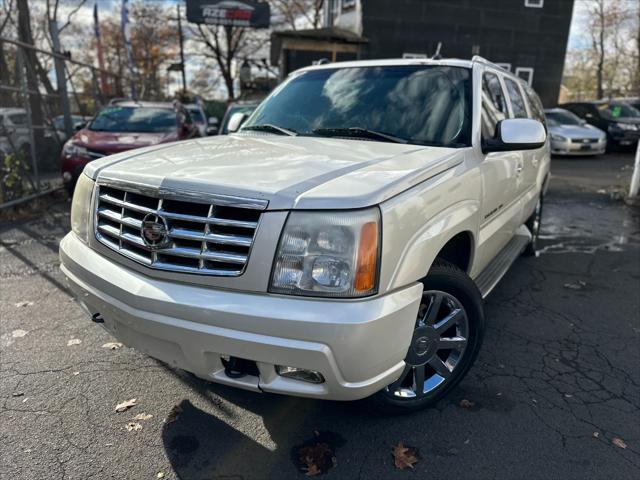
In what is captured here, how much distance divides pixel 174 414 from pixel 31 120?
282 inches

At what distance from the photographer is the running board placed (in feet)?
11.2

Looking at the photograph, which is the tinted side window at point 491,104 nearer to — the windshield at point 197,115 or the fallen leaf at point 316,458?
the fallen leaf at point 316,458

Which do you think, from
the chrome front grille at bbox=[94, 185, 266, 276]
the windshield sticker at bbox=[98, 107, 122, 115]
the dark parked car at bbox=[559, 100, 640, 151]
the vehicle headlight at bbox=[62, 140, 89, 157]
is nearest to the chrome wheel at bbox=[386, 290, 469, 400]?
the chrome front grille at bbox=[94, 185, 266, 276]

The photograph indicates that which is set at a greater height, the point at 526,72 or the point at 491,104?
the point at 526,72

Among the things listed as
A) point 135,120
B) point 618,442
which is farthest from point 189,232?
point 135,120

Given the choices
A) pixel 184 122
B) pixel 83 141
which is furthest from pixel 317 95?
pixel 184 122

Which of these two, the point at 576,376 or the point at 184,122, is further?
the point at 184,122

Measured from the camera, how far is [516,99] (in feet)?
14.6

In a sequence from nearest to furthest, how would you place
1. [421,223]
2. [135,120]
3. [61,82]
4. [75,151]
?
1. [421,223]
2. [75,151]
3. [135,120]
4. [61,82]

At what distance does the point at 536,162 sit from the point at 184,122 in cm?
688

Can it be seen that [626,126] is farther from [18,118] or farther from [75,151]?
[18,118]

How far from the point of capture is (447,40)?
19672 millimetres

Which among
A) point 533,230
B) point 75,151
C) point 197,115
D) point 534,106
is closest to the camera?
point 534,106

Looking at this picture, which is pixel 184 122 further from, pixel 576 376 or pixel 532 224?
pixel 576 376
